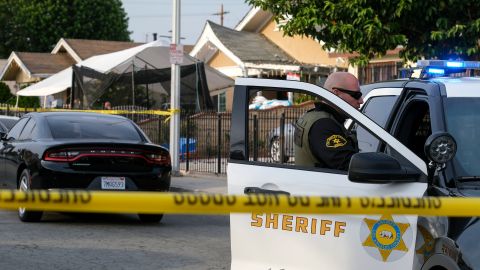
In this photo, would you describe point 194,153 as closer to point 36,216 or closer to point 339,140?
point 36,216

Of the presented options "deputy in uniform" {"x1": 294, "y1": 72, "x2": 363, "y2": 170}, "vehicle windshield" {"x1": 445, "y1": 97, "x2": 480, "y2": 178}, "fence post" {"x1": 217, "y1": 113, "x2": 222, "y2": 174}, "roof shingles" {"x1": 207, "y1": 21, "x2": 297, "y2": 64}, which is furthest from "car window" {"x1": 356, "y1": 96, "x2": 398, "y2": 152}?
"roof shingles" {"x1": 207, "y1": 21, "x2": 297, "y2": 64}

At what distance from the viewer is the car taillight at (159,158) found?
38.4 feet

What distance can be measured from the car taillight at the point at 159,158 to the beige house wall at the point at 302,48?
67.6 ft

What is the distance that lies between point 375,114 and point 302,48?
2855 cm

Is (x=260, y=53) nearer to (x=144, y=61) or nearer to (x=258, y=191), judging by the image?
(x=144, y=61)

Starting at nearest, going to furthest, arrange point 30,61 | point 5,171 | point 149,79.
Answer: point 5,171
point 149,79
point 30,61

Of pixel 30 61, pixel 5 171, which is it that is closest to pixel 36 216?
pixel 5 171

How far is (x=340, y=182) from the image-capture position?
192 inches

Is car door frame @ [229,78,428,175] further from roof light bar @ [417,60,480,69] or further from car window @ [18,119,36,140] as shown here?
car window @ [18,119,36,140]

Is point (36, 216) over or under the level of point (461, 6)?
under

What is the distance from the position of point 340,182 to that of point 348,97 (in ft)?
2.65

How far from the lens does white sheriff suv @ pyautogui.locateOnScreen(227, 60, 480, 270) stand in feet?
14.9

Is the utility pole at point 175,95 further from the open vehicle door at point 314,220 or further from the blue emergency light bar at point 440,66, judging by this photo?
the open vehicle door at point 314,220

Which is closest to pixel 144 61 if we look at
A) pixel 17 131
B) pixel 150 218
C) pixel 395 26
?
pixel 395 26
